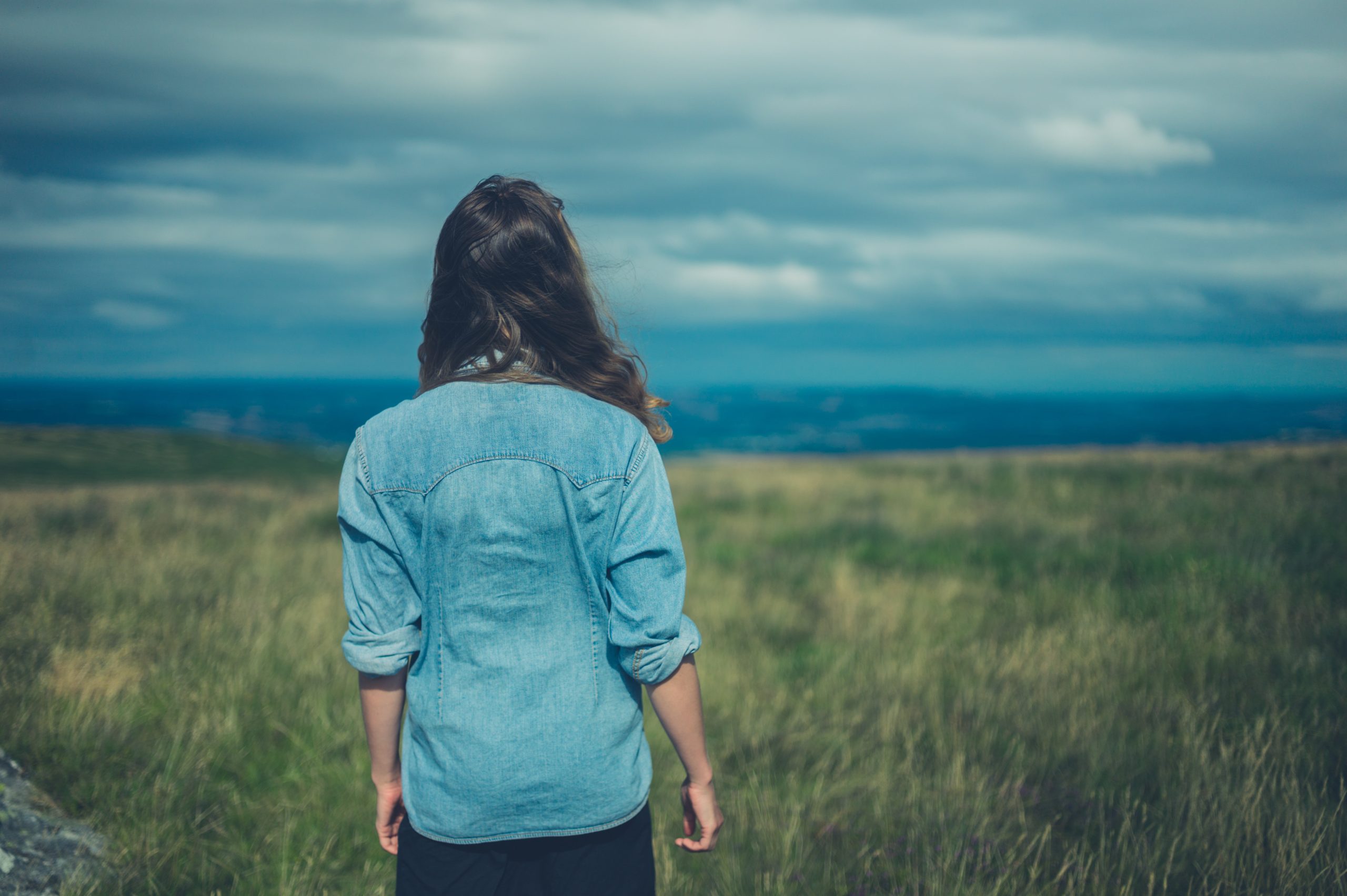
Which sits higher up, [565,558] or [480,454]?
[480,454]

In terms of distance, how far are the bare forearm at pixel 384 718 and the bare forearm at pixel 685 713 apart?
0.57 m

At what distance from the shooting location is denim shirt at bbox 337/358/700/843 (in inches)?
61.1

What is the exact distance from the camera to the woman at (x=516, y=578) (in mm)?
1559

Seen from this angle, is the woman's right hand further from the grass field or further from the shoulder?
the grass field

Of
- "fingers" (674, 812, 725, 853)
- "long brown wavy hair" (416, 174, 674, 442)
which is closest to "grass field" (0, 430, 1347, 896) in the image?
"fingers" (674, 812, 725, 853)

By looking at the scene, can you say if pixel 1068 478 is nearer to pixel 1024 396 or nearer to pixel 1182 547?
pixel 1182 547

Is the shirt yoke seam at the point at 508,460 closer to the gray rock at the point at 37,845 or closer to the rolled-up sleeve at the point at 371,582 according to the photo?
the rolled-up sleeve at the point at 371,582

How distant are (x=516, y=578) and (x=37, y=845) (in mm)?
2506

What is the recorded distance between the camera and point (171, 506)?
11.0m

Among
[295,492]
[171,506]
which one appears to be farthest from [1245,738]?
[295,492]

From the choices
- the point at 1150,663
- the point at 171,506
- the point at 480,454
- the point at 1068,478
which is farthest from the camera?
the point at 1068,478

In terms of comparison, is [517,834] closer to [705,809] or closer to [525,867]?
[525,867]

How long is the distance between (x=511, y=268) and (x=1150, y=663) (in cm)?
509

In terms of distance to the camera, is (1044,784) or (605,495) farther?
(1044,784)
